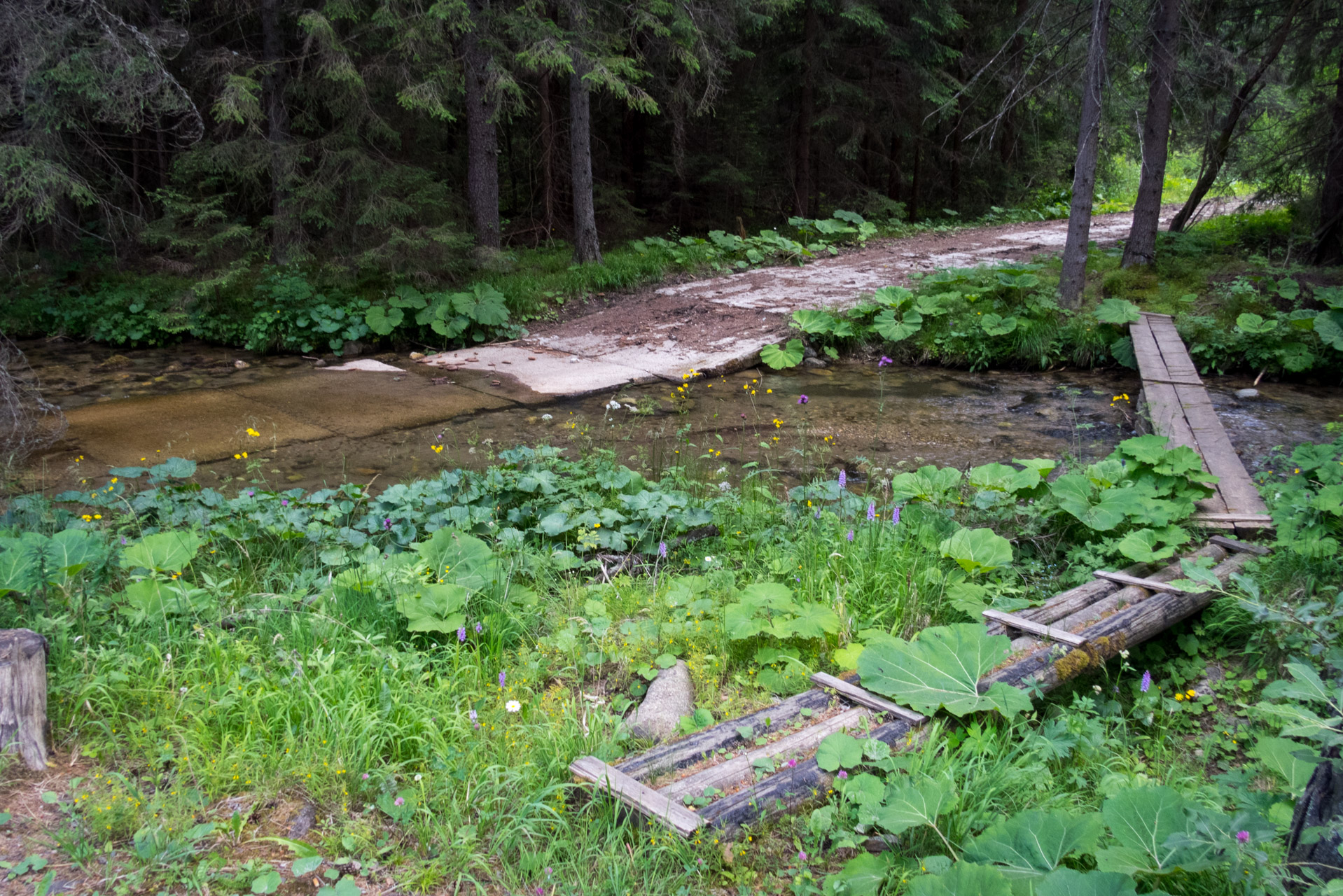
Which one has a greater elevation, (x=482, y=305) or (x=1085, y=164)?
(x=1085, y=164)

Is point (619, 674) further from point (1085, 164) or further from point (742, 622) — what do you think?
point (1085, 164)

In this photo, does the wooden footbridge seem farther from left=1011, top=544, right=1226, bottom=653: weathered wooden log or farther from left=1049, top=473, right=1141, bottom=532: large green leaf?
left=1049, top=473, right=1141, bottom=532: large green leaf

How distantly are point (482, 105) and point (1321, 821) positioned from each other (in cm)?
1096

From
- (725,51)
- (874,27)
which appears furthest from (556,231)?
(874,27)

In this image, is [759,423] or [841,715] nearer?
[841,715]

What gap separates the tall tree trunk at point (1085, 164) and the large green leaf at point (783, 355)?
2.82 m

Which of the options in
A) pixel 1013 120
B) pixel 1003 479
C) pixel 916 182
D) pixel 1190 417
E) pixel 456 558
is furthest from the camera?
pixel 1013 120

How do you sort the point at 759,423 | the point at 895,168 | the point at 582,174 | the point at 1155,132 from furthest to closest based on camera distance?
the point at 895,168 < the point at 582,174 < the point at 1155,132 < the point at 759,423

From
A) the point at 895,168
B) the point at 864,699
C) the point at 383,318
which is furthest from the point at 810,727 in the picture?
the point at 895,168

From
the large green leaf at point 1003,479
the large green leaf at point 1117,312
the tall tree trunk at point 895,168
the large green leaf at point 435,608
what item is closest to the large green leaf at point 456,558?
the large green leaf at point 435,608

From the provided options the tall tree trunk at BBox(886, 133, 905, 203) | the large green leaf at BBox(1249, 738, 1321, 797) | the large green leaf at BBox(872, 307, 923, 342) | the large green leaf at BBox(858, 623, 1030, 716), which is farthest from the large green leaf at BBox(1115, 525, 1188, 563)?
the tall tree trunk at BBox(886, 133, 905, 203)

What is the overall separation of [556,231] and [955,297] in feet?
23.8

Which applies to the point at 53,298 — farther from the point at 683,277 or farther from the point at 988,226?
the point at 988,226

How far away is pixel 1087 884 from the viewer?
1.62 meters
